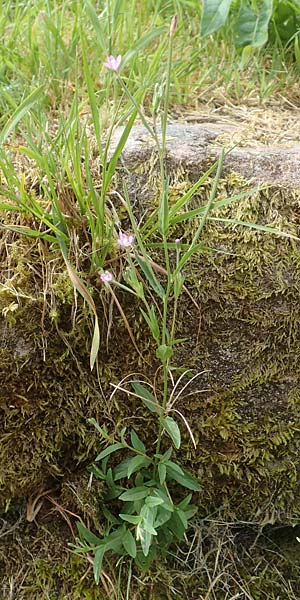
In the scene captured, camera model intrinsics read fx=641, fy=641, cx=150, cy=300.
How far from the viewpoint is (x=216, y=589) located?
1.69 m

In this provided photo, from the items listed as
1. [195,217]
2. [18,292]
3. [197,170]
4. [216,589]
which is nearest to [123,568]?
[216,589]

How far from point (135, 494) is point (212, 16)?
148 centimetres

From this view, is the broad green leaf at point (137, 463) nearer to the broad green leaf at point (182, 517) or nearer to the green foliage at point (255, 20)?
the broad green leaf at point (182, 517)

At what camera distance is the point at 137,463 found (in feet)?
4.95

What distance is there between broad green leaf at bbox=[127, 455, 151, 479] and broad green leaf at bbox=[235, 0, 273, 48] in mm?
1420

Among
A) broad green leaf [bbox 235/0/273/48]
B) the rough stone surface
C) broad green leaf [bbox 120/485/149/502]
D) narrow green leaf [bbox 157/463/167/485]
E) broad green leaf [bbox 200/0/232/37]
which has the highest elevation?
broad green leaf [bbox 200/0/232/37]

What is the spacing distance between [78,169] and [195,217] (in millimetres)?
328

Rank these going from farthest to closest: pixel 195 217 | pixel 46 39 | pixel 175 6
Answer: pixel 175 6
pixel 46 39
pixel 195 217

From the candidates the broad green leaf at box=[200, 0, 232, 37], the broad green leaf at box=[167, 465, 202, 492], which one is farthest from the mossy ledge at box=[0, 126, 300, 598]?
the broad green leaf at box=[200, 0, 232, 37]

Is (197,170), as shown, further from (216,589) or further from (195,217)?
(216,589)

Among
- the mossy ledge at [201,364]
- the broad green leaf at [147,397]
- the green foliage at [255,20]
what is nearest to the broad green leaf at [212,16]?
the green foliage at [255,20]

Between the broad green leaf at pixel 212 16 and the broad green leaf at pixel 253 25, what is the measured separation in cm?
15

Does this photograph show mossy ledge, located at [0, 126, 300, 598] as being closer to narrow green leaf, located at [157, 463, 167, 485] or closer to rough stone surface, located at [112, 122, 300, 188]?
rough stone surface, located at [112, 122, 300, 188]

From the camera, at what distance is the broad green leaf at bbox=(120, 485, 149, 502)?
4.84 ft
